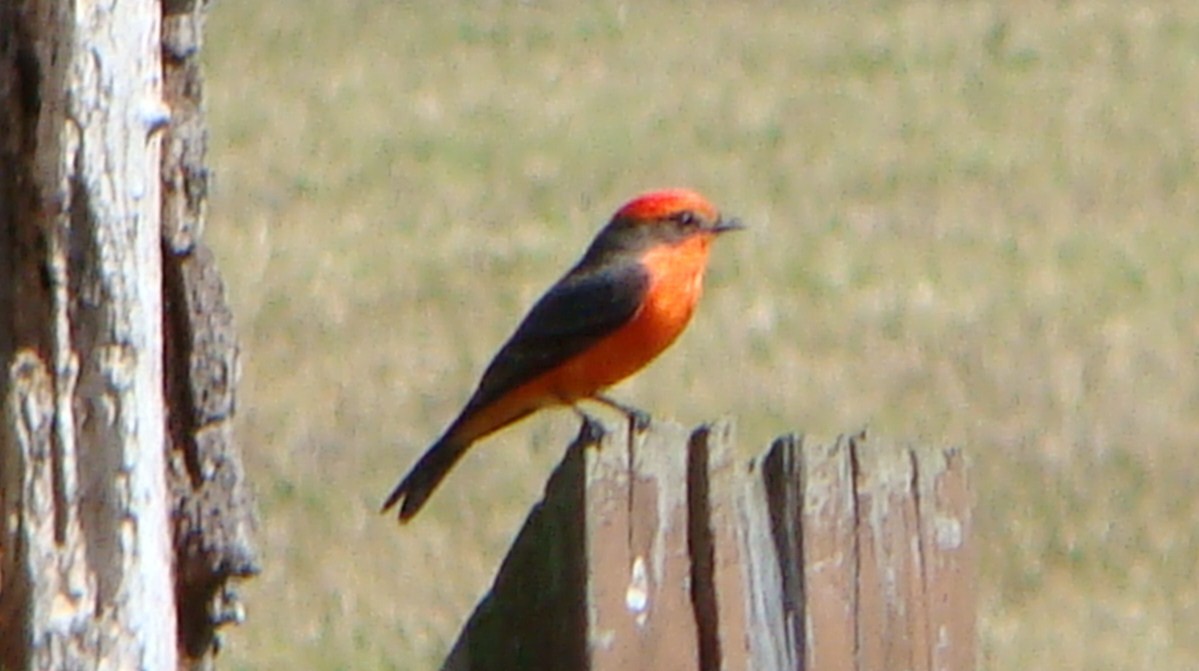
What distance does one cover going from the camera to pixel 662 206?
6.28m

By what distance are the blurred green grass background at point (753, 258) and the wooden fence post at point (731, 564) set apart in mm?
5030

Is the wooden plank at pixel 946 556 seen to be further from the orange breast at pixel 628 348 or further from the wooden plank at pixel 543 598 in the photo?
the orange breast at pixel 628 348

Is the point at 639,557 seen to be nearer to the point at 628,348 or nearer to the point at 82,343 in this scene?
the point at 82,343

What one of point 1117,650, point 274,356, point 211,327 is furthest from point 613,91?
point 211,327

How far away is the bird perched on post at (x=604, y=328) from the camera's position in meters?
6.32

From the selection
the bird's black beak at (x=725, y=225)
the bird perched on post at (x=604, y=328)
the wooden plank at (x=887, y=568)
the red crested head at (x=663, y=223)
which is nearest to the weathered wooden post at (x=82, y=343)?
the wooden plank at (x=887, y=568)

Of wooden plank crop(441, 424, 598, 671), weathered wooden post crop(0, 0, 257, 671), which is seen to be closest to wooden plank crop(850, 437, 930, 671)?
wooden plank crop(441, 424, 598, 671)

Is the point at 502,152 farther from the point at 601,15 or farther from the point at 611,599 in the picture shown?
the point at 611,599

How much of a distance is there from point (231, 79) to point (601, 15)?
2.83m

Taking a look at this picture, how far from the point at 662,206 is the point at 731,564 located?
380 centimetres

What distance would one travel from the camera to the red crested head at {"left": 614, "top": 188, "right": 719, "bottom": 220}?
20.3 feet

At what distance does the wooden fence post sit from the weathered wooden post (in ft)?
1.12

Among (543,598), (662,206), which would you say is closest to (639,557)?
(543,598)

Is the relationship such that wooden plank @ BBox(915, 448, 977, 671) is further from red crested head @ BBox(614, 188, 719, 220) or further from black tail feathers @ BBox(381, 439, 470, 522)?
black tail feathers @ BBox(381, 439, 470, 522)
